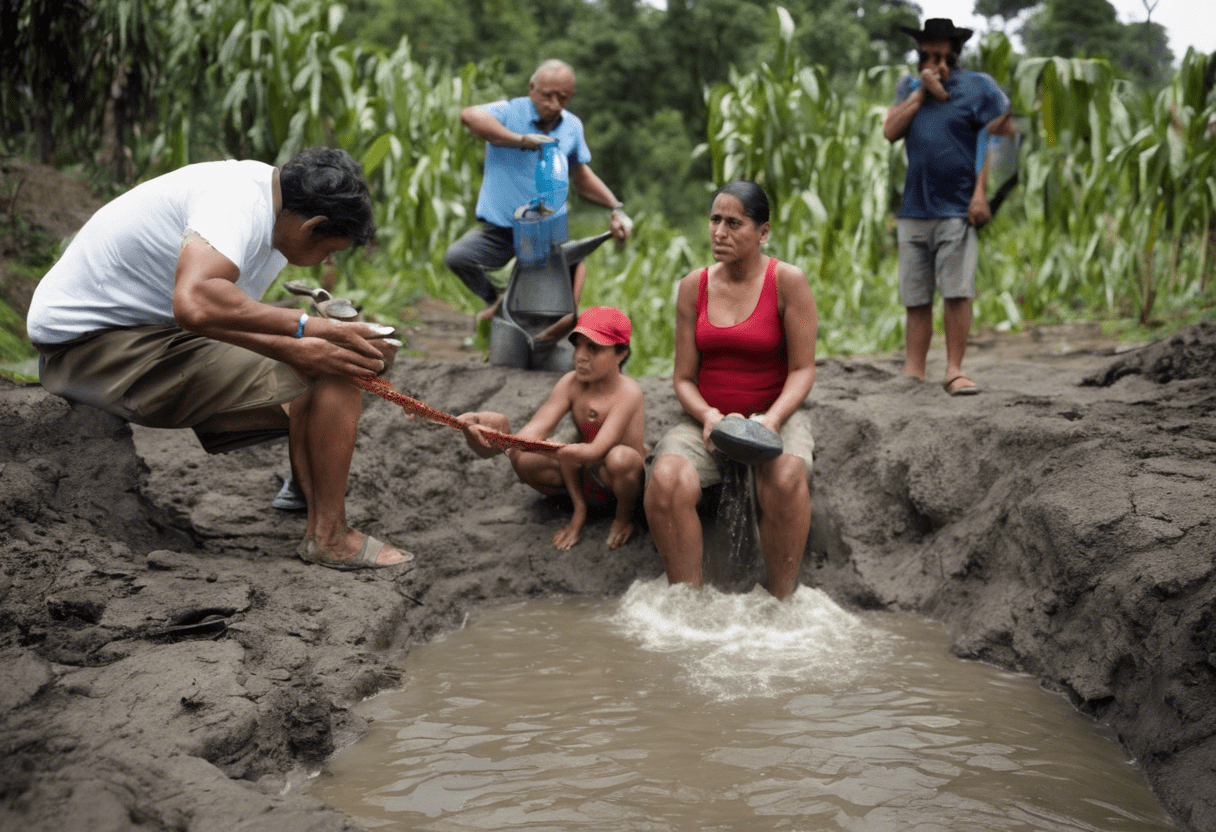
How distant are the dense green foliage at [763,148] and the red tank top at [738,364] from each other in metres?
2.12

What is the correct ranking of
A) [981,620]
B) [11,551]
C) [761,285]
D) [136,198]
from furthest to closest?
[761,285], [981,620], [136,198], [11,551]

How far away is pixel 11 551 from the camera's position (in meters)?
2.54

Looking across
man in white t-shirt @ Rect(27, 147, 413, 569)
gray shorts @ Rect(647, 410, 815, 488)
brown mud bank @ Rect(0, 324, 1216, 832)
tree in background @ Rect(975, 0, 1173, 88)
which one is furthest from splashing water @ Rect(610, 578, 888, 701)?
tree in background @ Rect(975, 0, 1173, 88)

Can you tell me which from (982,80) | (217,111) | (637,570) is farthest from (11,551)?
(217,111)

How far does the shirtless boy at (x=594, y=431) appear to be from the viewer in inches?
133

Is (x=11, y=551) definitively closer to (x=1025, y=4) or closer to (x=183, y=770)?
(x=183, y=770)

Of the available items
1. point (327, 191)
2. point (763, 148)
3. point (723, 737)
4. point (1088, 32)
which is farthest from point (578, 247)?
point (1088, 32)

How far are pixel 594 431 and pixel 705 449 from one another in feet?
1.41

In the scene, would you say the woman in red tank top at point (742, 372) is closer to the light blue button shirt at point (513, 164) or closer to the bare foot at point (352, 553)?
the bare foot at point (352, 553)

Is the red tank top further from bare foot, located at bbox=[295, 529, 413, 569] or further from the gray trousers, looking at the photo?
the gray trousers

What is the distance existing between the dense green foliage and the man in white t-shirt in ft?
9.62

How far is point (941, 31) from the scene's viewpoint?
4.06 meters

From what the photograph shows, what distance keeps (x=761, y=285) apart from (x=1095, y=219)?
13.3 ft

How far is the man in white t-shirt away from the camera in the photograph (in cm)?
265
